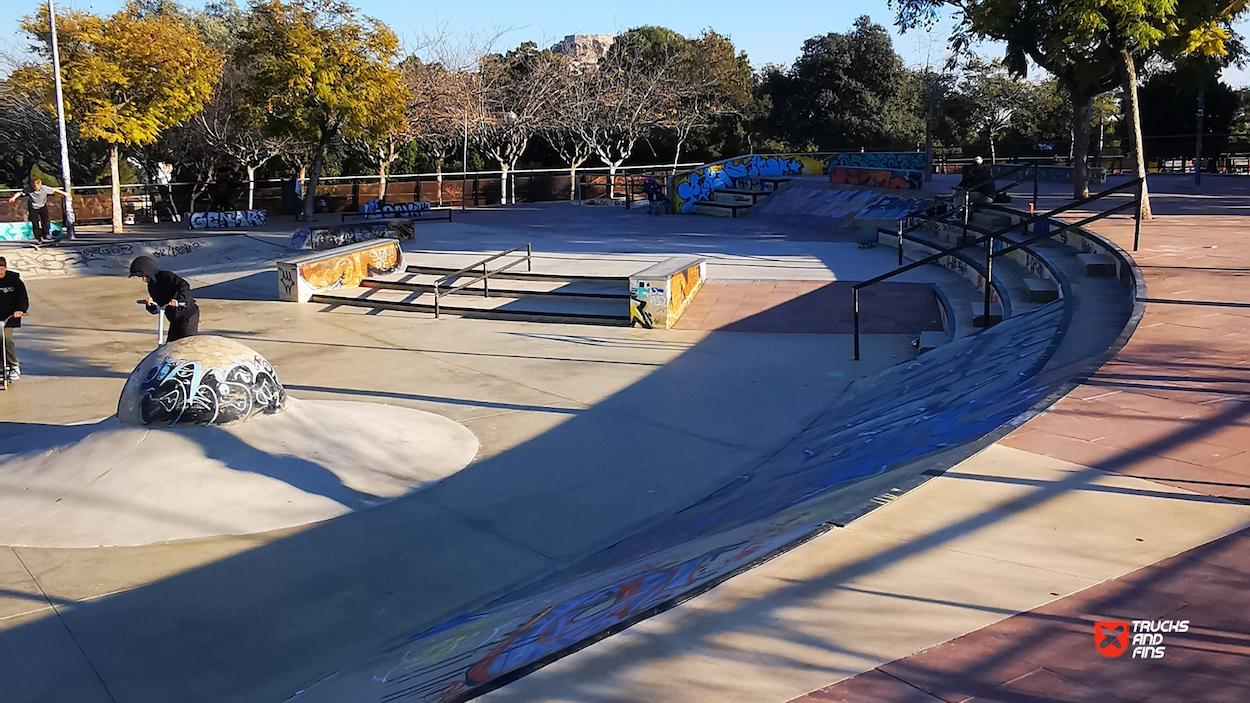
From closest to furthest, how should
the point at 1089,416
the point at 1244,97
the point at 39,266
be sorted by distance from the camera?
the point at 1089,416, the point at 39,266, the point at 1244,97

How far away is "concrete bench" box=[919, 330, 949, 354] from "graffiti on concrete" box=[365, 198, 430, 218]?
76.9 feet

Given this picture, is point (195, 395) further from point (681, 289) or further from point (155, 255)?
point (155, 255)

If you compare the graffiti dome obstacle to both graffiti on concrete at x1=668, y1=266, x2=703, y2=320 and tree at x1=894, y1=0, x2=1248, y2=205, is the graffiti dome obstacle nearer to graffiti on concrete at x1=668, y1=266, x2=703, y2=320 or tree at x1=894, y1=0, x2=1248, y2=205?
graffiti on concrete at x1=668, y1=266, x2=703, y2=320

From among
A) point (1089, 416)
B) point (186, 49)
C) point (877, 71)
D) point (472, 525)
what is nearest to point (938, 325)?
point (1089, 416)

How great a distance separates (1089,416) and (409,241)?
2155 cm

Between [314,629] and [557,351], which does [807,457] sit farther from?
[557,351]

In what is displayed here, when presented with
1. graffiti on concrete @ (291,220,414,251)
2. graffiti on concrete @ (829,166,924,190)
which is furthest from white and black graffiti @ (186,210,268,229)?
graffiti on concrete @ (829,166,924,190)

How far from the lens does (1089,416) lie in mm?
6426

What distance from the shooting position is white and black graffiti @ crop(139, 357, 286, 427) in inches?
313

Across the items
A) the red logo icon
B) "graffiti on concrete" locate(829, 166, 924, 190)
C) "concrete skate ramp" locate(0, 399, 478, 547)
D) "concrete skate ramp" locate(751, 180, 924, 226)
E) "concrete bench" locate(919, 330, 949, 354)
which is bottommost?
"concrete skate ramp" locate(0, 399, 478, 547)

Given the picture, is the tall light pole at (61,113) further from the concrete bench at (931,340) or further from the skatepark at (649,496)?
the concrete bench at (931,340)

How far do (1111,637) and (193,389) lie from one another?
281 inches

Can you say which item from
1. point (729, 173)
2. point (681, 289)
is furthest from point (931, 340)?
point (729, 173)

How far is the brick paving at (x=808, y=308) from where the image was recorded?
14508 mm
